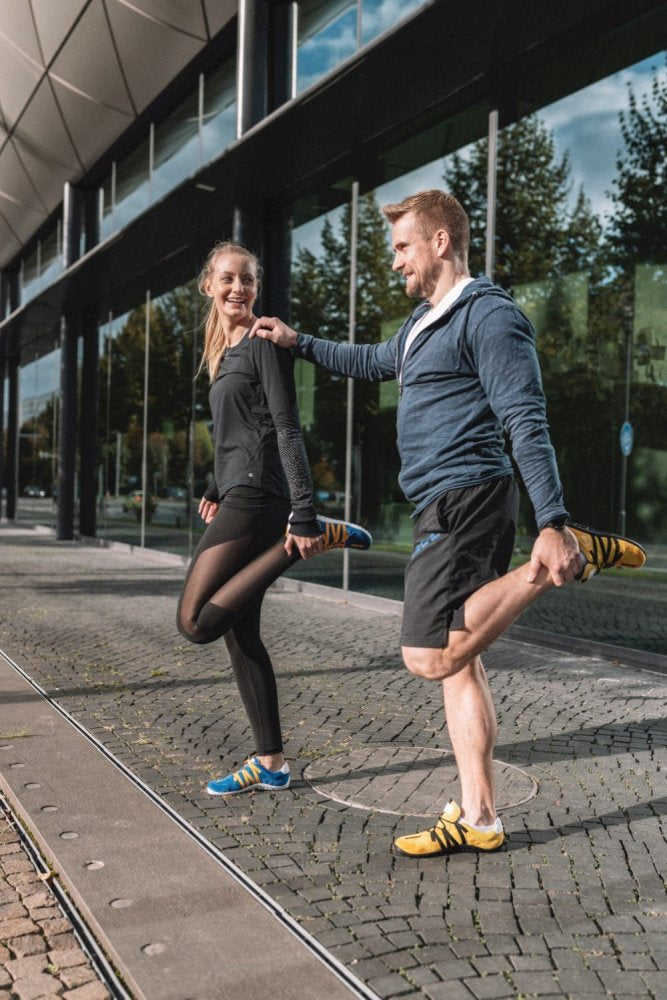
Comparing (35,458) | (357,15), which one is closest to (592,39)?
(357,15)

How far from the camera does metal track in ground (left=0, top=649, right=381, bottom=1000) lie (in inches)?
88.0

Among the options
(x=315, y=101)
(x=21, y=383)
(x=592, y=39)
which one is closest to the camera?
(x=592, y=39)

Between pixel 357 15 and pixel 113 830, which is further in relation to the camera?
pixel 357 15

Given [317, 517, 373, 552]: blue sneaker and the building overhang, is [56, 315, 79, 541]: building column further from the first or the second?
[317, 517, 373, 552]: blue sneaker

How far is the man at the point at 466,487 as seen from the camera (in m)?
2.68

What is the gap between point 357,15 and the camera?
10000 millimetres

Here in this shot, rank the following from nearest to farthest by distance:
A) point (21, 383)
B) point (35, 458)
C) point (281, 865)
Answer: point (281, 865)
point (35, 458)
point (21, 383)

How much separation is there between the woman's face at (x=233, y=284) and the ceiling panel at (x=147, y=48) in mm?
11029

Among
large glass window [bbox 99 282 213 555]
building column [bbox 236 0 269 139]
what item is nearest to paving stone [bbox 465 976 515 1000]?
building column [bbox 236 0 269 139]

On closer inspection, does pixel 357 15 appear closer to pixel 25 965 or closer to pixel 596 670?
pixel 596 670

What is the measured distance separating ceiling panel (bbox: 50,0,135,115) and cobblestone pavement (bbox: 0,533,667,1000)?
413 inches

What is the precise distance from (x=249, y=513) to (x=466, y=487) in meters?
1.01

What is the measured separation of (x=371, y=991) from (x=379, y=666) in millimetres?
4248

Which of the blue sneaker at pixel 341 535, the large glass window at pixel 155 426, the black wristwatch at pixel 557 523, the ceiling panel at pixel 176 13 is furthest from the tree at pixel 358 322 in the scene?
the black wristwatch at pixel 557 523
